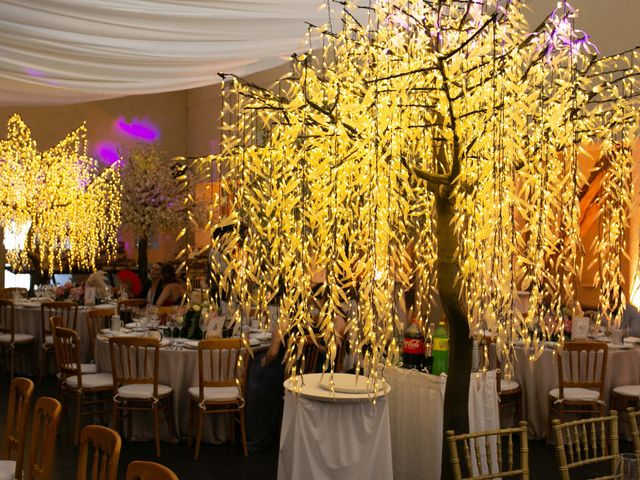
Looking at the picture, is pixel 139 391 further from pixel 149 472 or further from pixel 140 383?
pixel 149 472

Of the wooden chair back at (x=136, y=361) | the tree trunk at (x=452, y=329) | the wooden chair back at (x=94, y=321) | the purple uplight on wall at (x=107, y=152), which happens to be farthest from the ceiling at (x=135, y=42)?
the purple uplight on wall at (x=107, y=152)

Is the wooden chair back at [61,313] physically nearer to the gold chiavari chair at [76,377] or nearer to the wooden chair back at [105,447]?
the gold chiavari chair at [76,377]

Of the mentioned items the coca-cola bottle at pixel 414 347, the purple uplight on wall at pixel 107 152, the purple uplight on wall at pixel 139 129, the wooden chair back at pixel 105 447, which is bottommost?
the wooden chair back at pixel 105 447

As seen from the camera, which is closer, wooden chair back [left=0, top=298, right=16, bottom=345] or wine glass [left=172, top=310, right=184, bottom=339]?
wine glass [left=172, top=310, right=184, bottom=339]

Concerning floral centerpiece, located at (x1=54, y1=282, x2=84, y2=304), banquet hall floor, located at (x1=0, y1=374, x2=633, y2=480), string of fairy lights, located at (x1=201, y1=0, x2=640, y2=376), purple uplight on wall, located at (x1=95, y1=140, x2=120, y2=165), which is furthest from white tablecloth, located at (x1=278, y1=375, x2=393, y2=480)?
purple uplight on wall, located at (x1=95, y1=140, x2=120, y2=165)

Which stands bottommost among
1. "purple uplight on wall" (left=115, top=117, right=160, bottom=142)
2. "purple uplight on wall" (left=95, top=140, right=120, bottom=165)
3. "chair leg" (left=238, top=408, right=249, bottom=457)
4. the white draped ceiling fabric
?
"chair leg" (left=238, top=408, right=249, bottom=457)

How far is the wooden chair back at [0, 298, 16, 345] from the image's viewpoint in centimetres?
835

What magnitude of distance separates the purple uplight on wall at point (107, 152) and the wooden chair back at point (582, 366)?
13018mm

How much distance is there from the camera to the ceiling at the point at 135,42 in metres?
2.54

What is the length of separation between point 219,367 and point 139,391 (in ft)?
2.05

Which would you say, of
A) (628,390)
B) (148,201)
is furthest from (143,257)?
(628,390)

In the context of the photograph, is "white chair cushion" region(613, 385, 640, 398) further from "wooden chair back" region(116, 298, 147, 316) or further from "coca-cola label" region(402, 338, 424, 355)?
"wooden chair back" region(116, 298, 147, 316)

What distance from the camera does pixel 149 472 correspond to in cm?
206

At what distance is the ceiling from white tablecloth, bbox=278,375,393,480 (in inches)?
72.3
